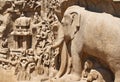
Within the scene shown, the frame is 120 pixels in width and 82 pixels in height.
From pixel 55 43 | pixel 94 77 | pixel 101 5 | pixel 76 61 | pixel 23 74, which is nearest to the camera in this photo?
pixel 94 77

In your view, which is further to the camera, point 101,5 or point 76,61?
point 76,61

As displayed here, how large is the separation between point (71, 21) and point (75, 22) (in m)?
0.12

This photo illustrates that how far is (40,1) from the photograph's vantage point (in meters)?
7.65

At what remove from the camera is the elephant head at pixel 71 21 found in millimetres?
5867

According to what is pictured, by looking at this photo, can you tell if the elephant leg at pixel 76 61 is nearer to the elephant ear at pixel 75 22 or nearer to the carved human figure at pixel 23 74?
the elephant ear at pixel 75 22

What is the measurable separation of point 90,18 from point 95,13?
0.12m

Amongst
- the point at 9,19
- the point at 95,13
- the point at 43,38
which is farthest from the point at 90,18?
the point at 9,19

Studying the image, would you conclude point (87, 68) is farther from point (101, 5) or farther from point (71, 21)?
point (101, 5)

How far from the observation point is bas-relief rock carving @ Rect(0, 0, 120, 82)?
539 cm

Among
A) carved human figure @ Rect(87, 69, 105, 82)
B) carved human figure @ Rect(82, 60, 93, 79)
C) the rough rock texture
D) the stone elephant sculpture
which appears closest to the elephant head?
the stone elephant sculpture

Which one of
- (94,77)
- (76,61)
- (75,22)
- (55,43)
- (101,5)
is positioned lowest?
(94,77)

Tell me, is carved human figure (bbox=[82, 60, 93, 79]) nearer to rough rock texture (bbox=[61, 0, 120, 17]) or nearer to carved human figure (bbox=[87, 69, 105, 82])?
carved human figure (bbox=[87, 69, 105, 82])

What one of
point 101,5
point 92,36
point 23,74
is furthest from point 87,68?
point 23,74

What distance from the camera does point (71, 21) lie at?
5988 mm
